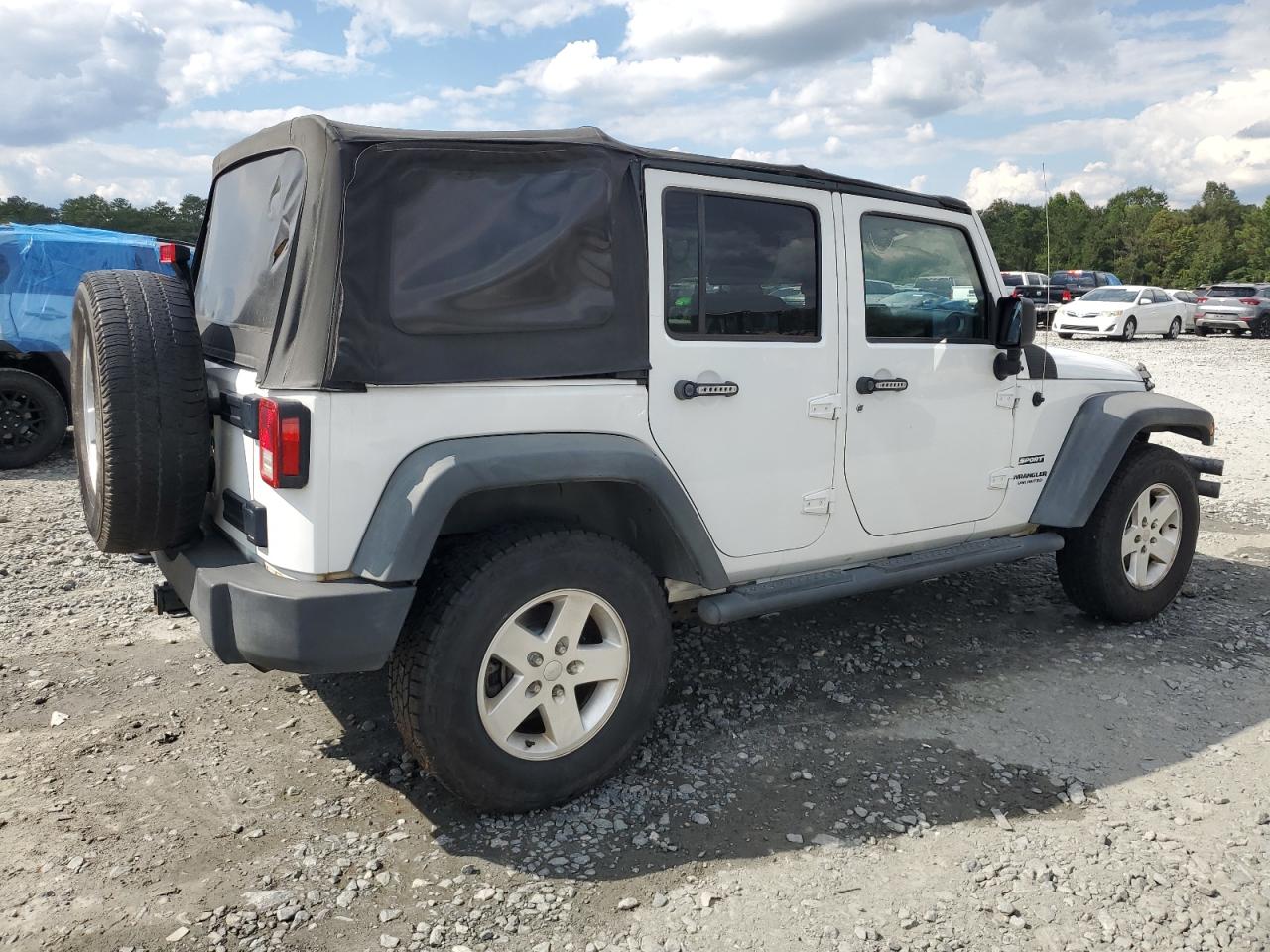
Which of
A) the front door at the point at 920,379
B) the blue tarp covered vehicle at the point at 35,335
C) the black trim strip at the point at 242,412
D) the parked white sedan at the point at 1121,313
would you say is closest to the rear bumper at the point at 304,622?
the black trim strip at the point at 242,412

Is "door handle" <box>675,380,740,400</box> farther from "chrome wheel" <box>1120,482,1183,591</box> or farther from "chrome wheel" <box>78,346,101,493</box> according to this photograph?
"chrome wheel" <box>1120,482,1183,591</box>

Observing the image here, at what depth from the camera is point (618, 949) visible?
2580 millimetres

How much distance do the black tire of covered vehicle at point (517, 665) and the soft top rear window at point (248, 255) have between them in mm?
934

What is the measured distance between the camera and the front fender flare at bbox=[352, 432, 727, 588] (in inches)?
109

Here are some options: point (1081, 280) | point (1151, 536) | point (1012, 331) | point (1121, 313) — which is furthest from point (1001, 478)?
point (1081, 280)

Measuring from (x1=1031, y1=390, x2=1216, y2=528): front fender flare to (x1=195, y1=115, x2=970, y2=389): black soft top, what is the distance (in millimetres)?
2323

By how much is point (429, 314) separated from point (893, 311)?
200cm

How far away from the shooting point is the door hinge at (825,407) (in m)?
3.71

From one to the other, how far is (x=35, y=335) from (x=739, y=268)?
768 cm

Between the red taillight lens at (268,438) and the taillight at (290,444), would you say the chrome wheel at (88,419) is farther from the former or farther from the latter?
the taillight at (290,444)

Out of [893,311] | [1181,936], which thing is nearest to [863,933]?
[1181,936]

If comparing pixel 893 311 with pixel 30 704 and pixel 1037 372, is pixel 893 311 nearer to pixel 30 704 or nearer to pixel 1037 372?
pixel 1037 372

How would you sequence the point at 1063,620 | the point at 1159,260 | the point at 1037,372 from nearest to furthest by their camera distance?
the point at 1037,372 → the point at 1063,620 → the point at 1159,260

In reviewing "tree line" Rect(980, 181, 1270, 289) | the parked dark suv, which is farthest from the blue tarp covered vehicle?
"tree line" Rect(980, 181, 1270, 289)
